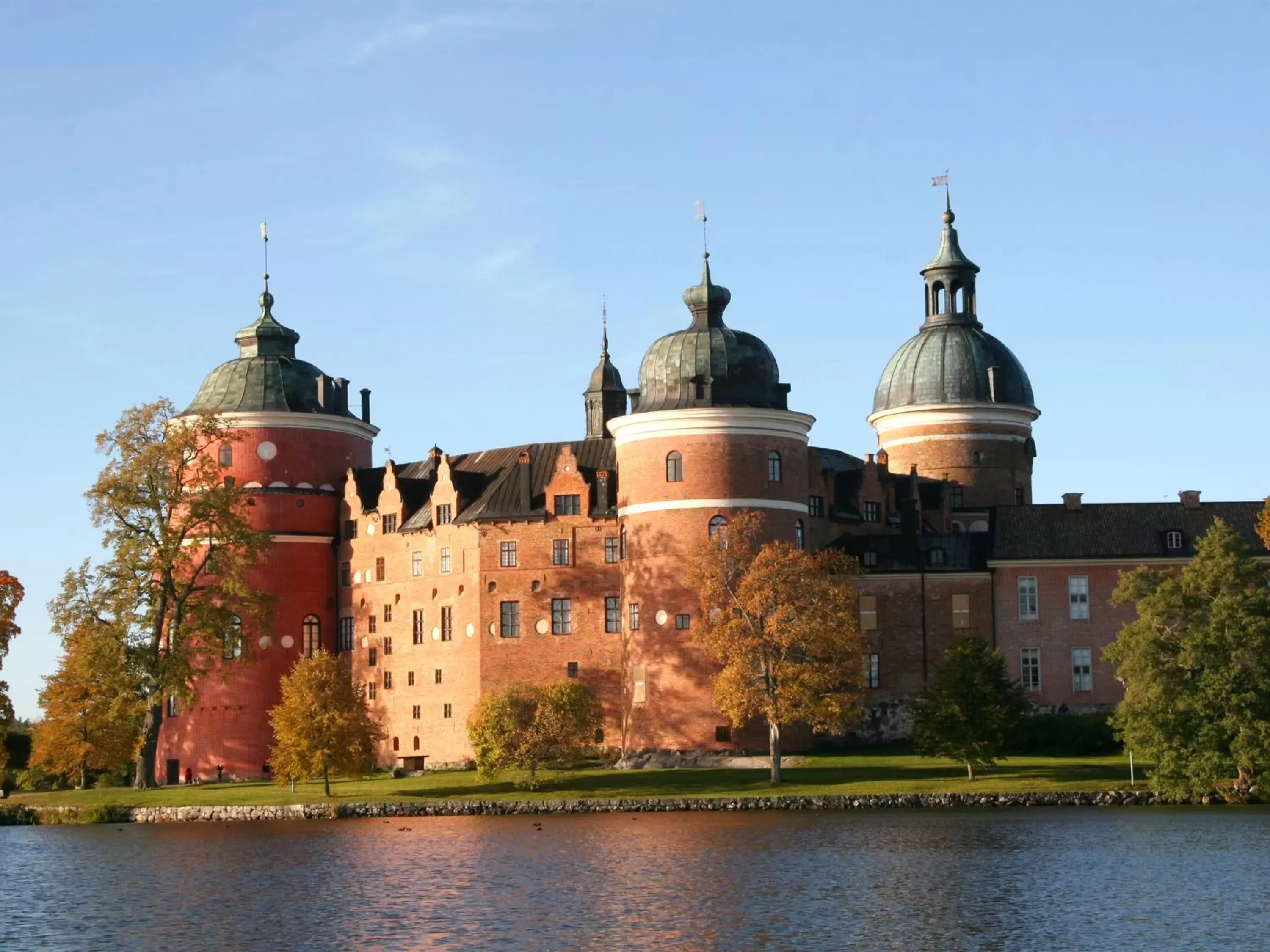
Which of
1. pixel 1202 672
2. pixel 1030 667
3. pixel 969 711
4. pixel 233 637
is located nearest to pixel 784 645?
pixel 969 711

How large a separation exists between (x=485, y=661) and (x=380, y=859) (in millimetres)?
28280

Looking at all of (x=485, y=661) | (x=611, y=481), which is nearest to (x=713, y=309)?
(x=611, y=481)

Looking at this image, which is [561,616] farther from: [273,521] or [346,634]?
[273,521]

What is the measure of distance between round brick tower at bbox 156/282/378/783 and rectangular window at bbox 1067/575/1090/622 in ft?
105

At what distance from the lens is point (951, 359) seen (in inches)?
3927

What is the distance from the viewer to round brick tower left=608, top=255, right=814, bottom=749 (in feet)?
262

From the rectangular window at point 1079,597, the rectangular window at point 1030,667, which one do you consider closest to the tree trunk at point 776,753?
the rectangular window at point 1030,667

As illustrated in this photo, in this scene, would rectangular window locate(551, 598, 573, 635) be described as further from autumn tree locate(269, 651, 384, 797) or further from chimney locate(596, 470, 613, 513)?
autumn tree locate(269, 651, 384, 797)

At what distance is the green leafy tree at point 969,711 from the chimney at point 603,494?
16.7 m

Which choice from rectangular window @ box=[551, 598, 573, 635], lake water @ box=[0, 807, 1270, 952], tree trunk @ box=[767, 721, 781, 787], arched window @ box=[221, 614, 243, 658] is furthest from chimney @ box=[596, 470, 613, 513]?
lake water @ box=[0, 807, 1270, 952]

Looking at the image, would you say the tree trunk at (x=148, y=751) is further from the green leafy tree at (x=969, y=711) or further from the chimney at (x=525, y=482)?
the green leafy tree at (x=969, y=711)

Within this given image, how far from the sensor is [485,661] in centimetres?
8456

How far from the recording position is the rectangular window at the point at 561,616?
277 feet

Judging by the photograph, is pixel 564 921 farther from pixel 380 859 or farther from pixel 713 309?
pixel 713 309
